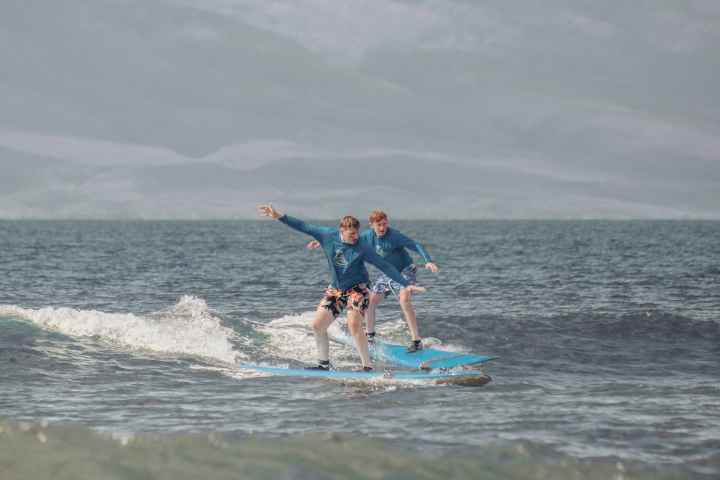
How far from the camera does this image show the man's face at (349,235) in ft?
42.7

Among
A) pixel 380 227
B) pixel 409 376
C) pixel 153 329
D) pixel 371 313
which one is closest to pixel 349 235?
pixel 409 376

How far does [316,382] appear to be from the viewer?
1358 centimetres

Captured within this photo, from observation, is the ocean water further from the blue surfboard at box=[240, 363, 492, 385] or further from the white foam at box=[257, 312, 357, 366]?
the blue surfboard at box=[240, 363, 492, 385]

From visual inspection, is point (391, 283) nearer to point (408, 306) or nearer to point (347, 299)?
point (408, 306)

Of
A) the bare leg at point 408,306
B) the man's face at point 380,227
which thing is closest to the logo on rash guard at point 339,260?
the bare leg at point 408,306

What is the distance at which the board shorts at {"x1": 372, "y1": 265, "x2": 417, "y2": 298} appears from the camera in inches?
662

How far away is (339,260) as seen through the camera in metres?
13.4

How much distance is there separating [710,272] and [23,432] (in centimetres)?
3821

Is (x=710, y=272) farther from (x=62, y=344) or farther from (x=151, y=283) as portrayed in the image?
(x=62, y=344)

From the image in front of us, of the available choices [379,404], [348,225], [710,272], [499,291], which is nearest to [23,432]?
[379,404]

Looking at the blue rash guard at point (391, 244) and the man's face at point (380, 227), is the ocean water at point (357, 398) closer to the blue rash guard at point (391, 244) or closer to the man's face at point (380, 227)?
the blue rash guard at point (391, 244)

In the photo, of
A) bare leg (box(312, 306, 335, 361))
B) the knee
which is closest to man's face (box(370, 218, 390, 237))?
bare leg (box(312, 306, 335, 361))

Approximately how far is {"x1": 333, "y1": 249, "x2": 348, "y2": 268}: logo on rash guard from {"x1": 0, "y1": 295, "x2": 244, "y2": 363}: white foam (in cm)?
377

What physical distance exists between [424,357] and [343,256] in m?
3.14
